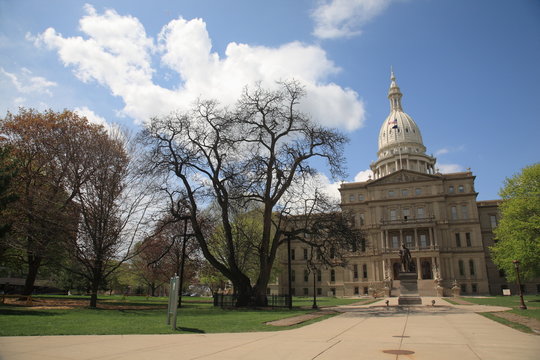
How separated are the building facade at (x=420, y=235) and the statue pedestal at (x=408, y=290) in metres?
38.8

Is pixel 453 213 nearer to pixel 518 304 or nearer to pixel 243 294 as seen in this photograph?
pixel 518 304

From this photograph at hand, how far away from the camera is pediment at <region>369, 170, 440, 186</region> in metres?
81.2

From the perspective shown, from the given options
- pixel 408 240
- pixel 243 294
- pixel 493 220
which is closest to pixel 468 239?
pixel 493 220

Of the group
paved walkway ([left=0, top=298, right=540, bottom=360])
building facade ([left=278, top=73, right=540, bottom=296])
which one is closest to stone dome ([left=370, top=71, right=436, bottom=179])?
building facade ([left=278, top=73, right=540, bottom=296])

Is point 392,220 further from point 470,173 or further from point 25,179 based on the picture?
point 25,179

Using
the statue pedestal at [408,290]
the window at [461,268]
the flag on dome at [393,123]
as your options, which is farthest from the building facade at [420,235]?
the statue pedestal at [408,290]

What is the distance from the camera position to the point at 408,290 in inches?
1356

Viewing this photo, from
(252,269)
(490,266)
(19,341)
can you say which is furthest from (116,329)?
(490,266)

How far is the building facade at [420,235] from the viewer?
75250 millimetres

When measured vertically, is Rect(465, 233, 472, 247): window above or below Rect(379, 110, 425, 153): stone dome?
below

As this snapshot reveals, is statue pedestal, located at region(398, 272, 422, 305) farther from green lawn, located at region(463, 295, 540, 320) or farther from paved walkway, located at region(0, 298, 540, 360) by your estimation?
paved walkway, located at region(0, 298, 540, 360)

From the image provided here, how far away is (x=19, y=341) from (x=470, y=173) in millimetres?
87821

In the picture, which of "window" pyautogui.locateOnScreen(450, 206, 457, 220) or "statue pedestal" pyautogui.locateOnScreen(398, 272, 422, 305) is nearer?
"statue pedestal" pyautogui.locateOnScreen(398, 272, 422, 305)

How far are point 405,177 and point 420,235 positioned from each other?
42.6 feet
